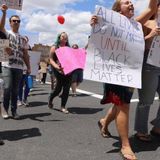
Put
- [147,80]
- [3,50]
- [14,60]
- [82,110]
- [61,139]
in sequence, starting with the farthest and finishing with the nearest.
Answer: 1. [82,110]
2. [14,60]
3. [3,50]
4. [61,139]
5. [147,80]

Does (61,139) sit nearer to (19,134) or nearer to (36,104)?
(19,134)

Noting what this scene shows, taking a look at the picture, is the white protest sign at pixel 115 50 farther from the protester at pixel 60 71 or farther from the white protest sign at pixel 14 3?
the protester at pixel 60 71

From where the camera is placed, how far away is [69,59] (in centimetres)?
966

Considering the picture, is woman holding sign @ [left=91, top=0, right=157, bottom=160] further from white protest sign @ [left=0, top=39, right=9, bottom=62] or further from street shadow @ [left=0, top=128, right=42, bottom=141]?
white protest sign @ [left=0, top=39, right=9, bottom=62]

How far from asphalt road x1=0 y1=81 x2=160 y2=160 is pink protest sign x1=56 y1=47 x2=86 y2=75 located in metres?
0.93

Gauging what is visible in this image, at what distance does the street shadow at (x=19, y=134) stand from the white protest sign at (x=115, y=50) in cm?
165

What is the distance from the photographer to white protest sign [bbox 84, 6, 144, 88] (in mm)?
5508

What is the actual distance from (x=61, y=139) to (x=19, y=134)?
720mm

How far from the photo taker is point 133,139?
20.8 feet

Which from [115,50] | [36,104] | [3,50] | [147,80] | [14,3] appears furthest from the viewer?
[36,104]

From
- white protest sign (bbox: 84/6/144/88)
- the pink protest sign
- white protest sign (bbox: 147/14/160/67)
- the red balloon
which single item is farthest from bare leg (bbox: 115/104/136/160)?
the red balloon

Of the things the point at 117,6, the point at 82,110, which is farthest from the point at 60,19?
the point at 117,6

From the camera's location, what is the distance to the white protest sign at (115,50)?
217 inches

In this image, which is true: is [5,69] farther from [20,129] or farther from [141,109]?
[141,109]
